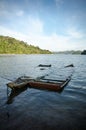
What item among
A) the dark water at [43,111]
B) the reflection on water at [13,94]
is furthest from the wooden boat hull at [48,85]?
the reflection on water at [13,94]

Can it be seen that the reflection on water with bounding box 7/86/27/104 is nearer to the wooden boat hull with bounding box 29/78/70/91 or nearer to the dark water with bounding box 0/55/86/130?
the dark water with bounding box 0/55/86/130

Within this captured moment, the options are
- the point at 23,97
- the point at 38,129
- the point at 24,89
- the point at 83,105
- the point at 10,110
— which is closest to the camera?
the point at 38,129

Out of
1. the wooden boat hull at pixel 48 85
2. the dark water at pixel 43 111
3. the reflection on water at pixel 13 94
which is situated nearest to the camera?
the dark water at pixel 43 111

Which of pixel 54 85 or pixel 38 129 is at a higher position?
pixel 54 85

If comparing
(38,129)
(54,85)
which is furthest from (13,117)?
(54,85)

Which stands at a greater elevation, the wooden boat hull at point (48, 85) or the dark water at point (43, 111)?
the wooden boat hull at point (48, 85)

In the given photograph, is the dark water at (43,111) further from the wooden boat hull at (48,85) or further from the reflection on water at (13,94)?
the wooden boat hull at (48,85)

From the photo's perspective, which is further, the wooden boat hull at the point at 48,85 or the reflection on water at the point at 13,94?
the wooden boat hull at the point at 48,85

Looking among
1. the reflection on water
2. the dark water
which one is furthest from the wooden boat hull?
the reflection on water

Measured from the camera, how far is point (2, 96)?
17375 mm

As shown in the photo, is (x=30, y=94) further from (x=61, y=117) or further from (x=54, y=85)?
(x=61, y=117)

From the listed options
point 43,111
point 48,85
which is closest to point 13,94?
point 48,85

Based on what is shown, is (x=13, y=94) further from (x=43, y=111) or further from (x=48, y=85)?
(x=43, y=111)

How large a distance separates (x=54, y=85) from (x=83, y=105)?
494cm
